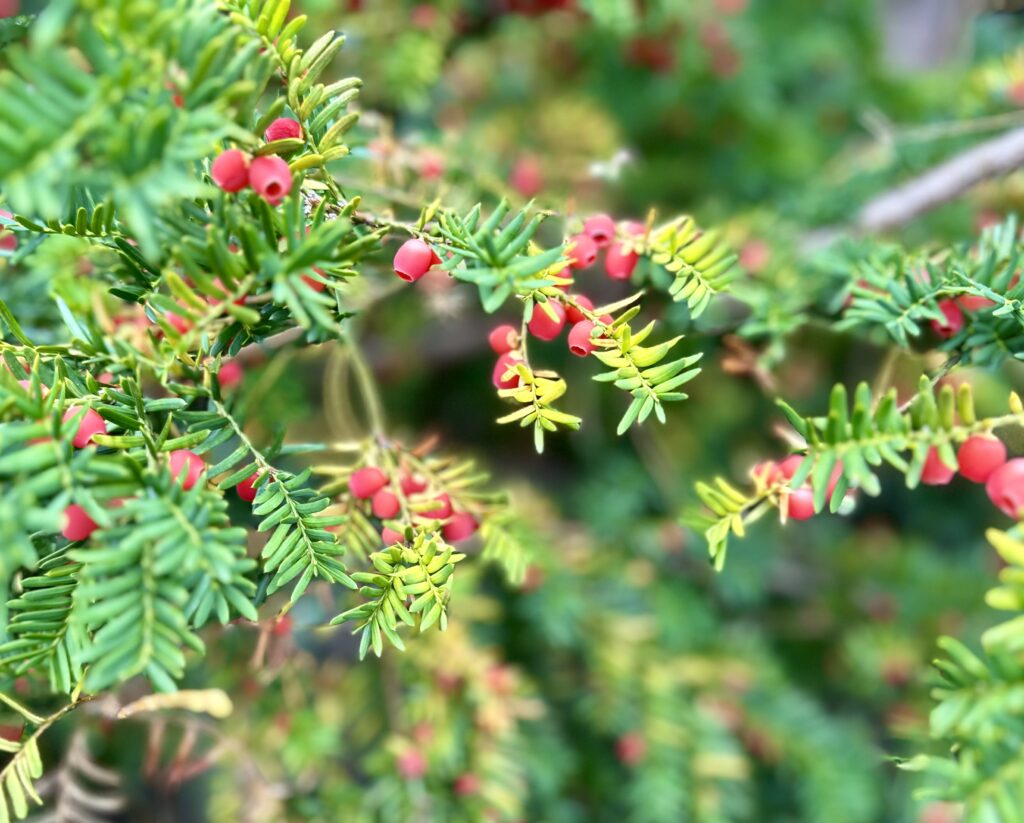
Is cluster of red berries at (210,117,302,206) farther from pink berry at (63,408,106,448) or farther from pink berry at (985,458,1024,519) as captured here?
pink berry at (985,458,1024,519)

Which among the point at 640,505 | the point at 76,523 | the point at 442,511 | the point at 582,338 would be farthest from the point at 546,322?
the point at 640,505

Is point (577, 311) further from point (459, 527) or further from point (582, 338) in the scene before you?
point (459, 527)

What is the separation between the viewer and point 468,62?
1350 mm

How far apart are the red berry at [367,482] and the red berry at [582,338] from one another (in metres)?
0.16

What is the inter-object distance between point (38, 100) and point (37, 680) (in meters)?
0.47

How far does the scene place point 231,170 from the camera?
1.19 feet

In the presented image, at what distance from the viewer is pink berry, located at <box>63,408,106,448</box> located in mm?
377

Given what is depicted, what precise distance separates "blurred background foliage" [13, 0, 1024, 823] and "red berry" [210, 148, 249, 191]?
269 millimetres

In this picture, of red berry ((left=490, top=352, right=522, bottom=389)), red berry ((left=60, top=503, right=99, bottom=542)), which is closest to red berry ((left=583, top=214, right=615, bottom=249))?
red berry ((left=490, top=352, right=522, bottom=389))

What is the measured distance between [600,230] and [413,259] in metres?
0.15

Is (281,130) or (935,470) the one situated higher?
(281,130)

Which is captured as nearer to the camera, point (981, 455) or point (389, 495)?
point (981, 455)

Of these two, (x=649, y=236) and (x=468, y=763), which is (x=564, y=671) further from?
(x=649, y=236)

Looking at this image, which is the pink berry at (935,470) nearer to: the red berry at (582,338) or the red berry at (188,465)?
the red berry at (582,338)
